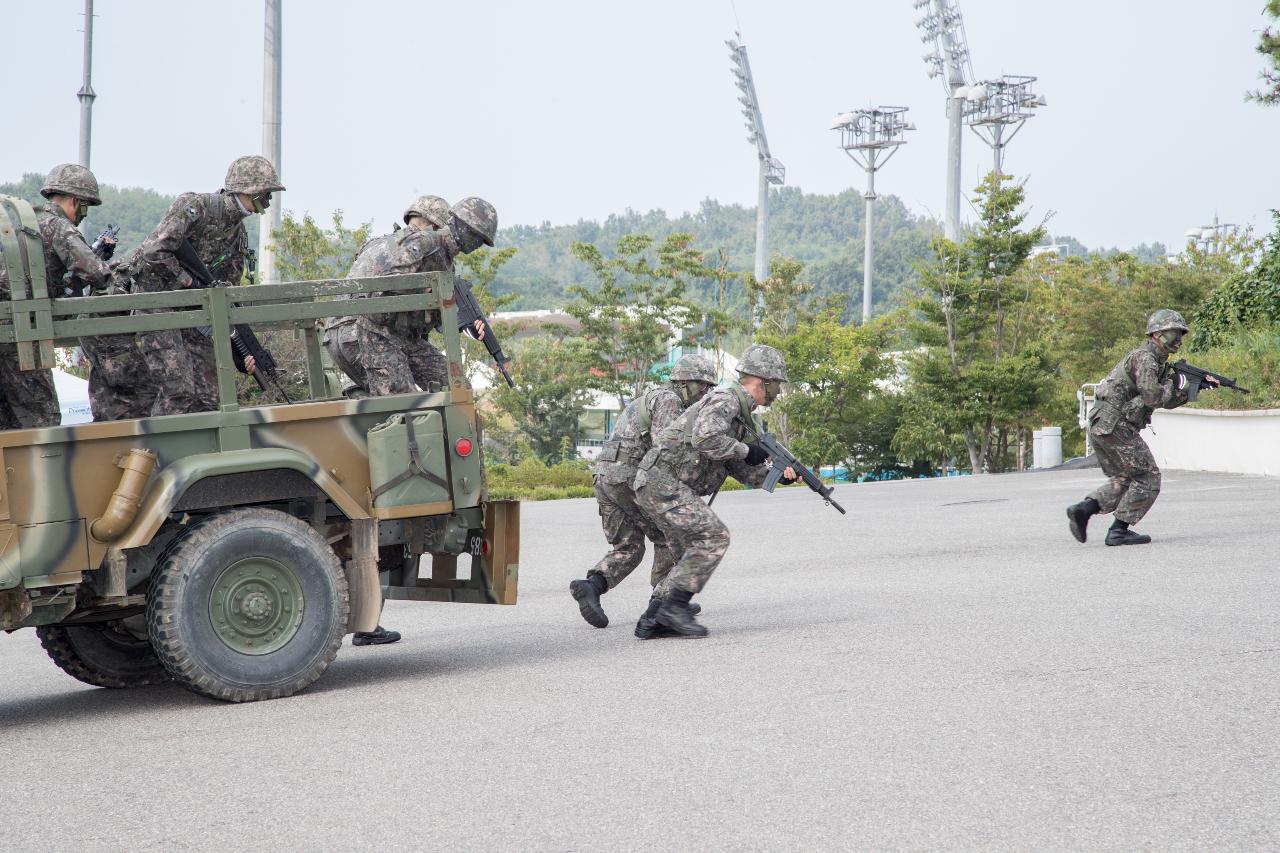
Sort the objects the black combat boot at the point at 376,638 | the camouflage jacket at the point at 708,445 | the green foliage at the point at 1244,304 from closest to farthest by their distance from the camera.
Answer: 1. the camouflage jacket at the point at 708,445
2. the black combat boot at the point at 376,638
3. the green foliage at the point at 1244,304

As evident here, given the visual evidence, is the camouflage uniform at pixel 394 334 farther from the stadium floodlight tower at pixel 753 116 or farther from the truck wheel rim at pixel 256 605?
the stadium floodlight tower at pixel 753 116

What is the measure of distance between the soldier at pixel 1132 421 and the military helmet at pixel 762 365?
15.7 ft

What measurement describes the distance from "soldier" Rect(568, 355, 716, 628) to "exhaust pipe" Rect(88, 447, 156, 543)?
10.2 ft

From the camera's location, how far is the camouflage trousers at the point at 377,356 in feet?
27.2

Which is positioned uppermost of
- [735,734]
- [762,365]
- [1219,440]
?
[762,365]

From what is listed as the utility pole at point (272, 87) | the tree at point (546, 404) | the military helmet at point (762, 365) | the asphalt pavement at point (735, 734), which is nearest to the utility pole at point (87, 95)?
the utility pole at point (272, 87)

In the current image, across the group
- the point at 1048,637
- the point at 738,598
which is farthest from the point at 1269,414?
the point at 1048,637

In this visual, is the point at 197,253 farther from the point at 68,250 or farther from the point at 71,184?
the point at 68,250

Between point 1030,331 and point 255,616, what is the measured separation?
138 feet

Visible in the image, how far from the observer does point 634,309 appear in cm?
4603

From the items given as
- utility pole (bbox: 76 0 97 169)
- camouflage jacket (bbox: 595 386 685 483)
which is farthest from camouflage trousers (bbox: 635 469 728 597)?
utility pole (bbox: 76 0 97 169)

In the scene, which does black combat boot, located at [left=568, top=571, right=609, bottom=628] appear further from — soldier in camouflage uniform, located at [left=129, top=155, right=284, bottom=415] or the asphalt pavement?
soldier in camouflage uniform, located at [left=129, top=155, right=284, bottom=415]

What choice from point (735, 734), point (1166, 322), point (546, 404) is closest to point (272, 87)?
point (1166, 322)

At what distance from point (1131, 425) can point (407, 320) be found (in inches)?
280
